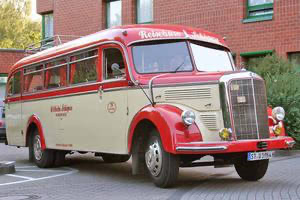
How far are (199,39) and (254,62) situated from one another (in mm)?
8939

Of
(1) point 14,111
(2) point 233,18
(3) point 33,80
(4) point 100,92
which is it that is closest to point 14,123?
(1) point 14,111

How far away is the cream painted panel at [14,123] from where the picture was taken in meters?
15.0

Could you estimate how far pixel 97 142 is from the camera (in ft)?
36.7

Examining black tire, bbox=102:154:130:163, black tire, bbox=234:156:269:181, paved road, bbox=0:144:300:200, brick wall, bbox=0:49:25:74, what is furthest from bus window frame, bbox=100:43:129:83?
brick wall, bbox=0:49:25:74

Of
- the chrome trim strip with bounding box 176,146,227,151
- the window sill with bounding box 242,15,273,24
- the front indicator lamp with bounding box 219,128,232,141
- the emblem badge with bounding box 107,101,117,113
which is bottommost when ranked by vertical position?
the chrome trim strip with bounding box 176,146,227,151

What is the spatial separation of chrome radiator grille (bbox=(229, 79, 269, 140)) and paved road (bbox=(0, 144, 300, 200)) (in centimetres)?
89

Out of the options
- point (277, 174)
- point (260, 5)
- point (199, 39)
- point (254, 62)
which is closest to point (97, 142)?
point (199, 39)

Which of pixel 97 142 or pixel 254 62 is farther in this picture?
pixel 254 62

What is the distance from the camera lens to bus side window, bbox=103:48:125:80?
405 inches

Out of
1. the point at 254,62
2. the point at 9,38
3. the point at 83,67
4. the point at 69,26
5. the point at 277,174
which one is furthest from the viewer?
the point at 9,38

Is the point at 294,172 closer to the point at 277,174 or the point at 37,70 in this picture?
the point at 277,174

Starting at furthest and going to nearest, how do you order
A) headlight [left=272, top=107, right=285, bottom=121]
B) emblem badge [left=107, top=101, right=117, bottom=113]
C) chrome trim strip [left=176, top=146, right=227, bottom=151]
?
1. emblem badge [left=107, top=101, right=117, bottom=113]
2. headlight [left=272, top=107, right=285, bottom=121]
3. chrome trim strip [left=176, top=146, right=227, bottom=151]

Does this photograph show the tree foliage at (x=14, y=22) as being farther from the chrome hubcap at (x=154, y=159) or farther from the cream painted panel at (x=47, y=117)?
the chrome hubcap at (x=154, y=159)

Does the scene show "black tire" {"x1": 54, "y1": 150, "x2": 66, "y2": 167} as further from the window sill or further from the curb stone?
the window sill
